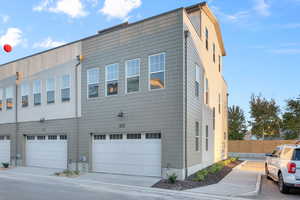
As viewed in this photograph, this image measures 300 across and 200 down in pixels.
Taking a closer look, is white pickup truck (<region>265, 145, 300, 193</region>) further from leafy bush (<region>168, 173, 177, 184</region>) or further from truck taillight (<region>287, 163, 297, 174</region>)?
leafy bush (<region>168, 173, 177, 184</region>)

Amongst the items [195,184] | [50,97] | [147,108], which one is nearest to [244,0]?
[147,108]

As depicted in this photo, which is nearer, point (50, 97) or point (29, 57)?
point (50, 97)

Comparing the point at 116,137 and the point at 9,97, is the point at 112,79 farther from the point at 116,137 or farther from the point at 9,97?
the point at 9,97

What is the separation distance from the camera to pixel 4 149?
18.9 metres

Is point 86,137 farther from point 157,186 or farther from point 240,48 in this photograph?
point 240,48

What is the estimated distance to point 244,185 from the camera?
10500mm

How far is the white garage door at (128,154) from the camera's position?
12.1 m

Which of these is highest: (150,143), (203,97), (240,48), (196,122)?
(240,48)

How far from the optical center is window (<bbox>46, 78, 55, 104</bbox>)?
1621cm

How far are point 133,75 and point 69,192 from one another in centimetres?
604

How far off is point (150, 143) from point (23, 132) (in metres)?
9.92

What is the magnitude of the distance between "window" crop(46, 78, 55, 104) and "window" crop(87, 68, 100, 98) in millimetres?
2995

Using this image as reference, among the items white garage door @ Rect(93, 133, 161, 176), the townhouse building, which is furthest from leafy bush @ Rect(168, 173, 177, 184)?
white garage door @ Rect(93, 133, 161, 176)

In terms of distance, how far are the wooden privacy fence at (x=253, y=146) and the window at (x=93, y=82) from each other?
18.9m
